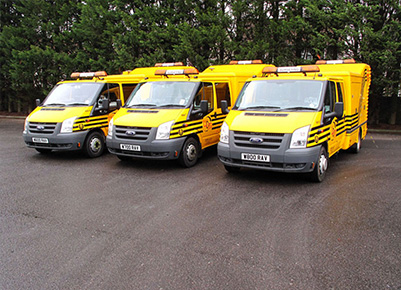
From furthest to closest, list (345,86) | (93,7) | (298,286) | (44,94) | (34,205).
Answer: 1. (44,94)
2. (93,7)
3. (345,86)
4. (34,205)
5. (298,286)

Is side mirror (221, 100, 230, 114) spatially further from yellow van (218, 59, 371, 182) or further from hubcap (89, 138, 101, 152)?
hubcap (89, 138, 101, 152)

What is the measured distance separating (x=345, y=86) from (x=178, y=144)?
13.9ft

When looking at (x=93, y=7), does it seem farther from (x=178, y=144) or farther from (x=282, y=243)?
(x=282, y=243)

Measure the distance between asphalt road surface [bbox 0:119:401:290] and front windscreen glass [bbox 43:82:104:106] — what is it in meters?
2.39

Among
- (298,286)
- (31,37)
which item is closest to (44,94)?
(31,37)

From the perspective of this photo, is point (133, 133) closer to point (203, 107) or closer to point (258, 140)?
point (203, 107)

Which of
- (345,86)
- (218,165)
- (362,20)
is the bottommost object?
(218,165)

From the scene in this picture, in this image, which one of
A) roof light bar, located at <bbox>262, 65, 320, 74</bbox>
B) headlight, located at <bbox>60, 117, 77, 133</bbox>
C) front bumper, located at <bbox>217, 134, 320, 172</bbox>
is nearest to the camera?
front bumper, located at <bbox>217, 134, 320, 172</bbox>

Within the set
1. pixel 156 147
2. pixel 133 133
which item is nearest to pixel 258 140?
pixel 156 147

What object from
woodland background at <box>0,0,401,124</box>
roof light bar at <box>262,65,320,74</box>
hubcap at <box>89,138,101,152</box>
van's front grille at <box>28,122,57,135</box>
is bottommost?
hubcap at <box>89,138,101,152</box>

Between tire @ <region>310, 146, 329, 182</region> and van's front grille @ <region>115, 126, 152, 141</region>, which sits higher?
van's front grille @ <region>115, 126, 152, 141</region>

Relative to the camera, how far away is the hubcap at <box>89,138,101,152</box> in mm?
9695

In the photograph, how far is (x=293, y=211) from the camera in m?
5.48

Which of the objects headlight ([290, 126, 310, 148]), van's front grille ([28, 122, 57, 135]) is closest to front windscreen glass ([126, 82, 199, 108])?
van's front grille ([28, 122, 57, 135])
